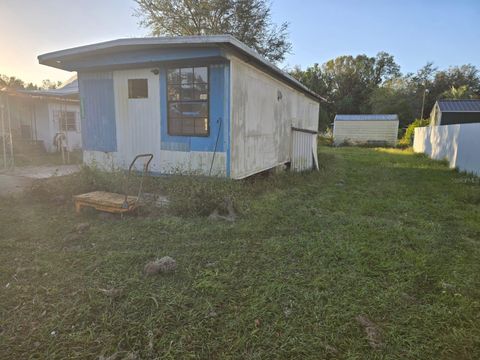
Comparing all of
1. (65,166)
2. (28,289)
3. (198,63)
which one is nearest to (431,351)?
(28,289)

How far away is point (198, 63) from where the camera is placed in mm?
5344

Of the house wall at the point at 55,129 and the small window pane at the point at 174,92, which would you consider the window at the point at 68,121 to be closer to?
the house wall at the point at 55,129

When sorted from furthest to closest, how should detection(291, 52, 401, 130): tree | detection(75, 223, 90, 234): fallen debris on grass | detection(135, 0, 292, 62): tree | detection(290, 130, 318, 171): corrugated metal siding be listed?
detection(291, 52, 401, 130): tree, detection(135, 0, 292, 62): tree, detection(290, 130, 318, 171): corrugated metal siding, detection(75, 223, 90, 234): fallen debris on grass

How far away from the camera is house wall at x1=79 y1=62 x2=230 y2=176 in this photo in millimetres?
5391

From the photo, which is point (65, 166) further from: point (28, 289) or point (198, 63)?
point (28, 289)

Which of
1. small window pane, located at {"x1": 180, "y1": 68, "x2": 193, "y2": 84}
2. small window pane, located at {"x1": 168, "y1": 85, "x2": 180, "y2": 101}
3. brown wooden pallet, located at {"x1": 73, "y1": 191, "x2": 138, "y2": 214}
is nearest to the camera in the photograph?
brown wooden pallet, located at {"x1": 73, "y1": 191, "x2": 138, "y2": 214}

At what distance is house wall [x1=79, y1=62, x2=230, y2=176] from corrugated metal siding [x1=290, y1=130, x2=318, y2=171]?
4447 mm

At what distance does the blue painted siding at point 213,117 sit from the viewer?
5258mm

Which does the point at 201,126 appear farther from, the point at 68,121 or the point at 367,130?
the point at 367,130

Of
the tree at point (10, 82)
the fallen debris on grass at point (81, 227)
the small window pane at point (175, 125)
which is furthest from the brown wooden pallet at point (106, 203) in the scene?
the tree at point (10, 82)

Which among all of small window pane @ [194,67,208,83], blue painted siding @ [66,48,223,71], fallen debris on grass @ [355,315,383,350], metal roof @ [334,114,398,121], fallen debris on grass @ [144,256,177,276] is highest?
metal roof @ [334,114,398,121]

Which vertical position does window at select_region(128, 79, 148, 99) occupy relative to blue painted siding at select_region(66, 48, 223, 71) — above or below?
below

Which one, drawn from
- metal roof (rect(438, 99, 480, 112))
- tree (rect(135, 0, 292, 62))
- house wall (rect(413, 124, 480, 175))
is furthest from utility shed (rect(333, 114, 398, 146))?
tree (rect(135, 0, 292, 62))

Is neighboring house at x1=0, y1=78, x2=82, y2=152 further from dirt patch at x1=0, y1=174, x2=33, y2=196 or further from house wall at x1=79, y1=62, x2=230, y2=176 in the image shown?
house wall at x1=79, y1=62, x2=230, y2=176
